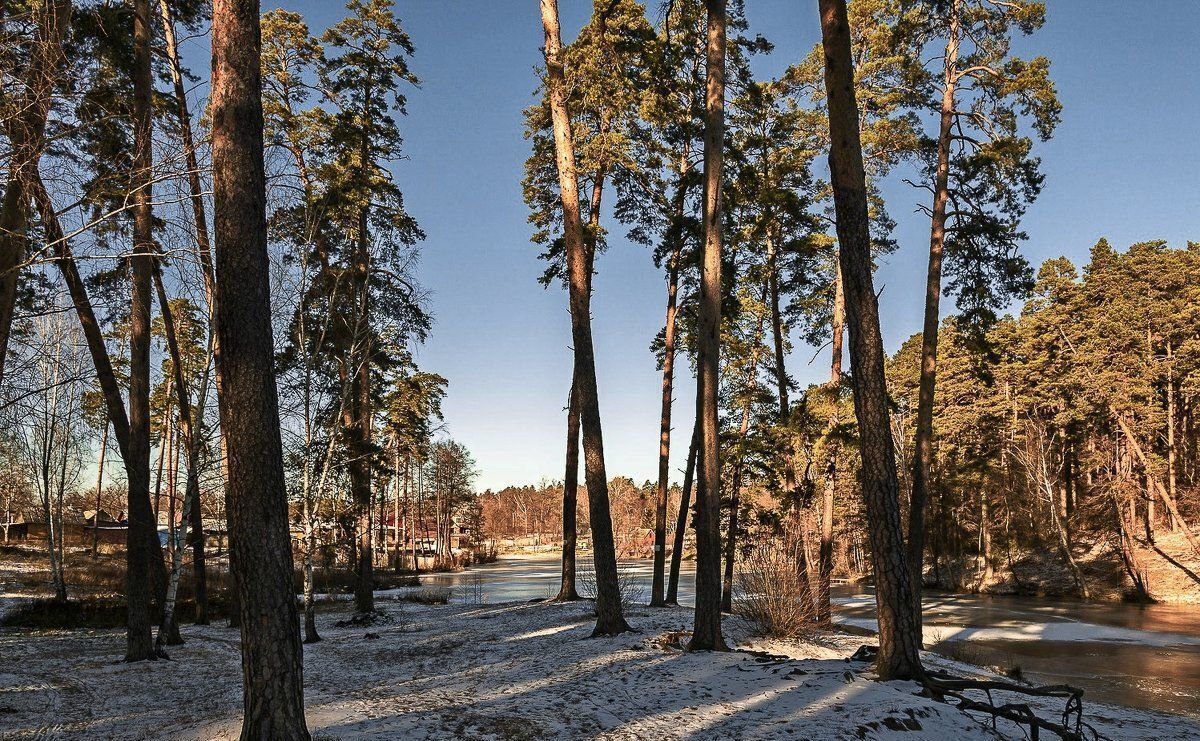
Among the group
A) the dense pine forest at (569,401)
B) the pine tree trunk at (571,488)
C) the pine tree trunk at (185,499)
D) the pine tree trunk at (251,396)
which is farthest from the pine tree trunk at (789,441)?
the pine tree trunk at (185,499)

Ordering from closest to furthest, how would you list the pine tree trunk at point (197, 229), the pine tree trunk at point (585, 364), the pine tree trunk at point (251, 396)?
the pine tree trunk at point (251, 396) < the pine tree trunk at point (197, 229) < the pine tree trunk at point (585, 364)

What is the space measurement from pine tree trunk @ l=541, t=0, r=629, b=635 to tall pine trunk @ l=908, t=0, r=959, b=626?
6510 mm

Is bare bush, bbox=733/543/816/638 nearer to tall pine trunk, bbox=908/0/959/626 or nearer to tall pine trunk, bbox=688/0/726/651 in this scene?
tall pine trunk, bbox=688/0/726/651

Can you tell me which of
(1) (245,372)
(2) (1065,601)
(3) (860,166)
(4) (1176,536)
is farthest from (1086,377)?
(1) (245,372)

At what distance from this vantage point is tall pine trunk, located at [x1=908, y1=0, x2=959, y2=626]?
1298 centimetres

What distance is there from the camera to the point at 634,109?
15.6 metres

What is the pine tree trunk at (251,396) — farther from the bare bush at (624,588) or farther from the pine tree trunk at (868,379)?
the bare bush at (624,588)

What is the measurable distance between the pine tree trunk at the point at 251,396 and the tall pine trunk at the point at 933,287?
38.9 feet

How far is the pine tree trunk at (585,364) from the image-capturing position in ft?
33.3

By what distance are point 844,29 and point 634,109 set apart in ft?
30.1

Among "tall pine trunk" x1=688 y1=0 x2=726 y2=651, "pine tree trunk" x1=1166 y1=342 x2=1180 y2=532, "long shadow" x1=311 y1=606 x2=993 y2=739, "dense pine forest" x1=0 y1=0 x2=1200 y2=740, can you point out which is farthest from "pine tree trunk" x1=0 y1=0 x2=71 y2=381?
"pine tree trunk" x1=1166 y1=342 x2=1180 y2=532

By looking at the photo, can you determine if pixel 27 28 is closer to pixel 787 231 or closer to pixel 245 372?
pixel 245 372

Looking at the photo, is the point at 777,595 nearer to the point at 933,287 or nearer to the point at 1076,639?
the point at 933,287

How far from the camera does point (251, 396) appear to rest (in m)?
4.44
